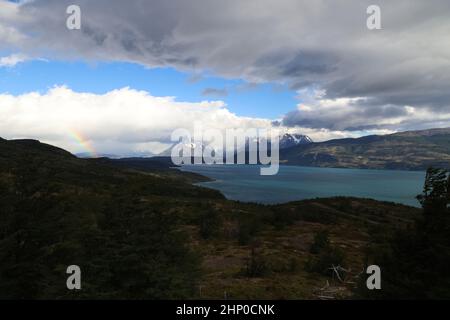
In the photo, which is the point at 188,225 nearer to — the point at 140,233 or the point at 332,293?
the point at 332,293

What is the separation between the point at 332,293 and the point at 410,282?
425 inches

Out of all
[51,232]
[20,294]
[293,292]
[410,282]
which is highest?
[51,232]

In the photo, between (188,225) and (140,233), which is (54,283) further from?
(188,225)

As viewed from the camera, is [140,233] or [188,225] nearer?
Result: [140,233]

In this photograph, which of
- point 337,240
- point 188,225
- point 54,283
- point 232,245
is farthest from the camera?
point 188,225

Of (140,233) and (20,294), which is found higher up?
(140,233)

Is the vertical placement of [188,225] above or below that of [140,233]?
below
